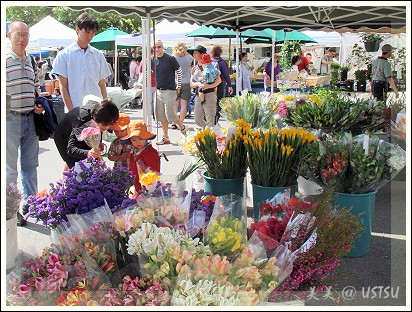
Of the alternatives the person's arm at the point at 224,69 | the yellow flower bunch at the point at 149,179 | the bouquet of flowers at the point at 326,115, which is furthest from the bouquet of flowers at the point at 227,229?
the person's arm at the point at 224,69

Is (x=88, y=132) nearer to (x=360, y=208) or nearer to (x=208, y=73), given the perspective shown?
(x=360, y=208)

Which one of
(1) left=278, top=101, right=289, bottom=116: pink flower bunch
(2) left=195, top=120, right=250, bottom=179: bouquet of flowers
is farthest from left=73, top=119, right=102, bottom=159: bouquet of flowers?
(1) left=278, top=101, right=289, bottom=116: pink flower bunch

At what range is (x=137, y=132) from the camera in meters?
3.65

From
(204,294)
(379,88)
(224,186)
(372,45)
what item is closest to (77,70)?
(224,186)

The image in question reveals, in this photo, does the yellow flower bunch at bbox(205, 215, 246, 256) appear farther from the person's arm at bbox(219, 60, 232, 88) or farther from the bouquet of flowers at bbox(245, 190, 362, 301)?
the person's arm at bbox(219, 60, 232, 88)

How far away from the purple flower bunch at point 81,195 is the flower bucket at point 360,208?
179 centimetres

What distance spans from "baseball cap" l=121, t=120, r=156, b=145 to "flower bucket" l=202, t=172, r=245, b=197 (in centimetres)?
84

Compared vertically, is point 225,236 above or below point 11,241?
above

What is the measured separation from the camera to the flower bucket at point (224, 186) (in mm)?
4273

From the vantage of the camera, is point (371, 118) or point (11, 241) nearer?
point (11, 241)

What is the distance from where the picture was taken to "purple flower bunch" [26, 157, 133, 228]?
287 centimetres

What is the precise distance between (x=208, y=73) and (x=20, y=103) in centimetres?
475

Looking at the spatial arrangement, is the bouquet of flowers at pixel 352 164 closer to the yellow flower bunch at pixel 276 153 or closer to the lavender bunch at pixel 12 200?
the yellow flower bunch at pixel 276 153

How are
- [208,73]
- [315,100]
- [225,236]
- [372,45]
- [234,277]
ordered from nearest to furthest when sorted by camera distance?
[234,277] < [225,236] < [315,100] < [208,73] < [372,45]
